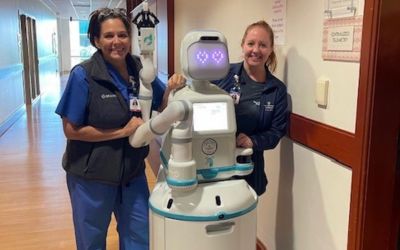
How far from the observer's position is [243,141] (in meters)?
1.62

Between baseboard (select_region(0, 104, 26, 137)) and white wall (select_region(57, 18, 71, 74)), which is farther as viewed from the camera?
white wall (select_region(57, 18, 71, 74))

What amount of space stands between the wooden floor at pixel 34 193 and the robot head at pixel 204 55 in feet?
5.40

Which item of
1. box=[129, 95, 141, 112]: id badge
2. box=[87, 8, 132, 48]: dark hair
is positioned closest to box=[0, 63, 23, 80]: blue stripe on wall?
box=[87, 8, 132, 48]: dark hair

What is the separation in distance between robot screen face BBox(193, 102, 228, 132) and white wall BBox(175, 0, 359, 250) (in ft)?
1.47

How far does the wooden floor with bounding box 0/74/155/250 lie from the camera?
2699 millimetres

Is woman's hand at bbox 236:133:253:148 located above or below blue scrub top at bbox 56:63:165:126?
below

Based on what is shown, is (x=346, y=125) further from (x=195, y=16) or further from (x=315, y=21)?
(x=195, y=16)

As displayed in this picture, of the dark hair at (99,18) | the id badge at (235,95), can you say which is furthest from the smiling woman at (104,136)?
the id badge at (235,95)

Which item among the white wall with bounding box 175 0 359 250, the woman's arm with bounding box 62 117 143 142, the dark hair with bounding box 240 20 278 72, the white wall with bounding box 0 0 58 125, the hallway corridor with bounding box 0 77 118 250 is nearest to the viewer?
the white wall with bounding box 175 0 359 250

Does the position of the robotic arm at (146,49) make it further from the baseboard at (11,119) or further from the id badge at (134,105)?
the baseboard at (11,119)

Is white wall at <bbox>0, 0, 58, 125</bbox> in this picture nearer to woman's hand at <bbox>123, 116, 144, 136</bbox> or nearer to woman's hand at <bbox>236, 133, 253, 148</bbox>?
woman's hand at <bbox>123, 116, 144, 136</bbox>

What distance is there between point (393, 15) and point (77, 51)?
18613mm

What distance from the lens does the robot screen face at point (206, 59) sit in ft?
4.51

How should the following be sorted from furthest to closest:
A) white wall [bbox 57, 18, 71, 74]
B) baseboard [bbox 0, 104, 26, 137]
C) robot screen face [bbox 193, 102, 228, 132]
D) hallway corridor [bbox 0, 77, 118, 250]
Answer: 1. white wall [bbox 57, 18, 71, 74]
2. baseboard [bbox 0, 104, 26, 137]
3. hallway corridor [bbox 0, 77, 118, 250]
4. robot screen face [bbox 193, 102, 228, 132]
